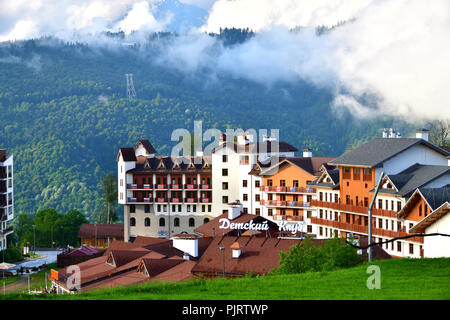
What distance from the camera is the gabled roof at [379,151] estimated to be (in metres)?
77.6

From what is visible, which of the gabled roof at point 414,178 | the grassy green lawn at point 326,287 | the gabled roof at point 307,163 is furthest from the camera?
the gabled roof at point 307,163

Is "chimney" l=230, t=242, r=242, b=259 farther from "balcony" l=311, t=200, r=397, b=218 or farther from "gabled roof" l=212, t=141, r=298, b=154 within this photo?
"gabled roof" l=212, t=141, r=298, b=154

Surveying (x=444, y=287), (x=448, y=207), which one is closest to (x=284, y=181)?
(x=448, y=207)

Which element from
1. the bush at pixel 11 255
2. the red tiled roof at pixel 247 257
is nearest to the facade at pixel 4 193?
the bush at pixel 11 255

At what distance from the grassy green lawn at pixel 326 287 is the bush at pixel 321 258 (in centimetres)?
607

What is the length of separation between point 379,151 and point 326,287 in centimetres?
5102

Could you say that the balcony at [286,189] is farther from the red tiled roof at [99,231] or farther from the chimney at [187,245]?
the red tiled roof at [99,231]

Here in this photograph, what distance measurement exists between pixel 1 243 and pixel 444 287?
293ft

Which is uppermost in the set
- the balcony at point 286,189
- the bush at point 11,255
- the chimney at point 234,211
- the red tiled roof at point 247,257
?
the balcony at point 286,189

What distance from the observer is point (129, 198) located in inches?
4601

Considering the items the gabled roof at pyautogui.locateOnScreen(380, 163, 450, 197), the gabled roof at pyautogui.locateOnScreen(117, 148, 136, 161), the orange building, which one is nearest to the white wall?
the gabled roof at pyautogui.locateOnScreen(380, 163, 450, 197)

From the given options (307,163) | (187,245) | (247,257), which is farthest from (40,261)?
(247,257)

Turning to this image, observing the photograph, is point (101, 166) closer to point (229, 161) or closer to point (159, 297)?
point (229, 161)

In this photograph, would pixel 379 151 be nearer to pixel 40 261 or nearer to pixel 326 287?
pixel 40 261
